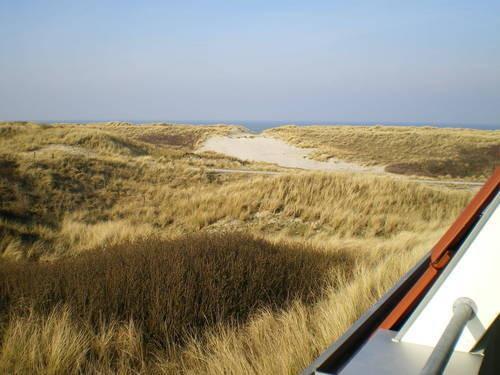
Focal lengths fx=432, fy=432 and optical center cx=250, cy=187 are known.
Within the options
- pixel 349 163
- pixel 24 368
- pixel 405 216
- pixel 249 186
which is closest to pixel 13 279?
pixel 24 368

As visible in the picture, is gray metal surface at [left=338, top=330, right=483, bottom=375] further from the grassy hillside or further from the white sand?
the white sand

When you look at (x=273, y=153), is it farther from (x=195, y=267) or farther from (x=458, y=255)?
(x=458, y=255)

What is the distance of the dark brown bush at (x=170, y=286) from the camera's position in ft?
14.6

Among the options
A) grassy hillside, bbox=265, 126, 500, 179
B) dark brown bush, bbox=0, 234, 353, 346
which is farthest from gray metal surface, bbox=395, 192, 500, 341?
grassy hillside, bbox=265, 126, 500, 179

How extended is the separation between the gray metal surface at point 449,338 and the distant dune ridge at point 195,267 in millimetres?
1519

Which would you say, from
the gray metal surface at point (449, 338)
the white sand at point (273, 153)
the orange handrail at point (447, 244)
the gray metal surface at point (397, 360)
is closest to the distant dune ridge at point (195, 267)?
the orange handrail at point (447, 244)

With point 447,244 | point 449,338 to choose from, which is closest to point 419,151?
point 447,244

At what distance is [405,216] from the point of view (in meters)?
13.9

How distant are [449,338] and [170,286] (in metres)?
3.79

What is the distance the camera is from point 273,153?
51.0 m

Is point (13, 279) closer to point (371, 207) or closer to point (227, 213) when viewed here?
point (227, 213)

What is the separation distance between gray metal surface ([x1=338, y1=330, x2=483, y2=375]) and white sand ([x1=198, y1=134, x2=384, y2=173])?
1351 inches

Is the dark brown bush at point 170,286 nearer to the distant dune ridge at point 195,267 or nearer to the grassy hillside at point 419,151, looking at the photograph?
the distant dune ridge at point 195,267

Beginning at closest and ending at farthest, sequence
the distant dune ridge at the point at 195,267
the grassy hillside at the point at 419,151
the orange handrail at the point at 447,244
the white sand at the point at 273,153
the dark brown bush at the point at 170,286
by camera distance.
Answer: the orange handrail at the point at 447,244, the distant dune ridge at the point at 195,267, the dark brown bush at the point at 170,286, the grassy hillside at the point at 419,151, the white sand at the point at 273,153
